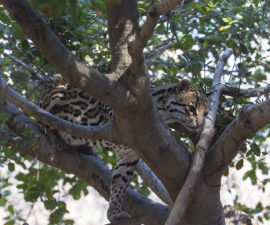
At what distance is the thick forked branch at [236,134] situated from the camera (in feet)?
9.86

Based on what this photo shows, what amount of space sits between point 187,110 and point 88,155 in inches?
49.0

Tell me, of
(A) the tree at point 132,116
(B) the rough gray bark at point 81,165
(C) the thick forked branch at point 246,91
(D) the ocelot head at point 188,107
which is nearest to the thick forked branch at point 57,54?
(A) the tree at point 132,116

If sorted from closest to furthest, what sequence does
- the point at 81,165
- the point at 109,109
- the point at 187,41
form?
the point at 187,41 < the point at 81,165 < the point at 109,109

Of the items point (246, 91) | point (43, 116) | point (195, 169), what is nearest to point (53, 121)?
point (43, 116)

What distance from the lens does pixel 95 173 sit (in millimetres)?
4578

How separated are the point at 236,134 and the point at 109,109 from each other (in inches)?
71.0

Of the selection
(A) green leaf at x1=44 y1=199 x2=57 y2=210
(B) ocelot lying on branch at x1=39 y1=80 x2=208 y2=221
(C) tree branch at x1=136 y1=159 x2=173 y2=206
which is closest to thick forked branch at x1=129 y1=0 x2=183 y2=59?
(A) green leaf at x1=44 y1=199 x2=57 y2=210

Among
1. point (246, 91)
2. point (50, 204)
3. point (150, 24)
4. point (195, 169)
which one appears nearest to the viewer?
point (150, 24)

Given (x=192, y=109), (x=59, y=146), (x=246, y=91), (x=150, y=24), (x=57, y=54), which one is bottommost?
(x=57, y=54)

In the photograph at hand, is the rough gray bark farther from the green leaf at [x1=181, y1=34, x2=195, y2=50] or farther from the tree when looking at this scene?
the green leaf at [x1=181, y1=34, x2=195, y2=50]

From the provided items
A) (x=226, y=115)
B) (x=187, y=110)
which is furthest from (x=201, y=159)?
(x=187, y=110)

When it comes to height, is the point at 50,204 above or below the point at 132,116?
below

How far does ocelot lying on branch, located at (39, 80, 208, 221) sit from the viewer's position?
479 cm

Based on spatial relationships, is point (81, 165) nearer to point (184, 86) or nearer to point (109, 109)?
point (109, 109)
